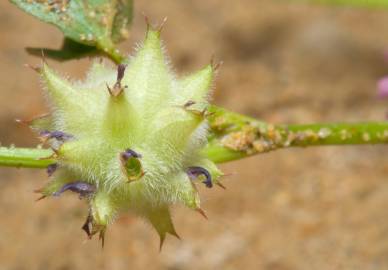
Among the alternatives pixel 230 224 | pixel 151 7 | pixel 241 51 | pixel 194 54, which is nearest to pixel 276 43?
pixel 241 51

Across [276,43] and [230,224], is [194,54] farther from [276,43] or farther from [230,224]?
[230,224]

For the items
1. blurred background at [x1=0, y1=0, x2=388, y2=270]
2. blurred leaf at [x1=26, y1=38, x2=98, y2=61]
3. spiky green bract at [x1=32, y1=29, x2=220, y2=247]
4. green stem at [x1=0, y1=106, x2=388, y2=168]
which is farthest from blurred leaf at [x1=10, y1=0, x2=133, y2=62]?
blurred background at [x1=0, y1=0, x2=388, y2=270]

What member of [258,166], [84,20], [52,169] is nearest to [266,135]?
[84,20]

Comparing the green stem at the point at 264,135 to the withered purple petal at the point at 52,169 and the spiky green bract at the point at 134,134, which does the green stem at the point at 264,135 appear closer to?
the spiky green bract at the point at 134,134

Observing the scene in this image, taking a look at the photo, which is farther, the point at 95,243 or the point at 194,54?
the point at 194,54

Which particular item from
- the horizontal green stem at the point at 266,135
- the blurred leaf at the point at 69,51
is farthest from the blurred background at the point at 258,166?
the blurred leaf at the point at 69,51
